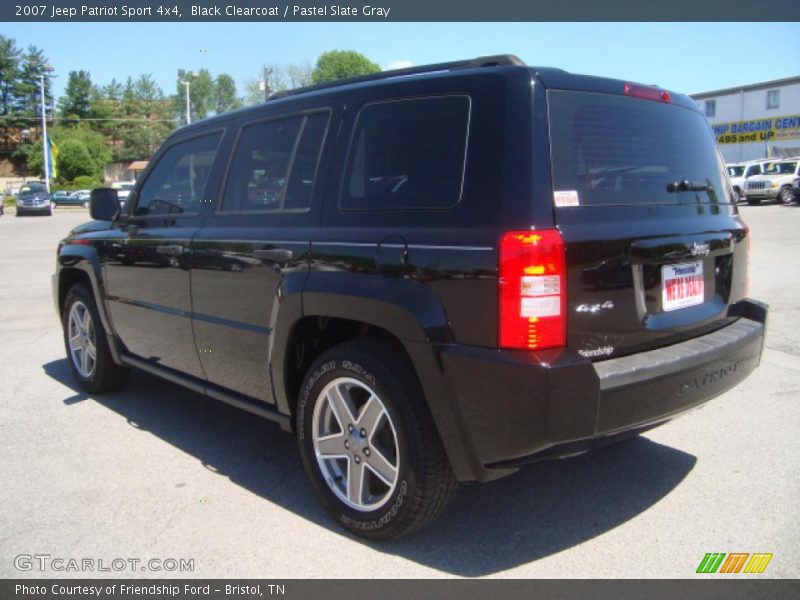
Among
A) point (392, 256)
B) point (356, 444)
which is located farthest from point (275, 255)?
point (356, 444)

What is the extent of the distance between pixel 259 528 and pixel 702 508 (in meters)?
2.10

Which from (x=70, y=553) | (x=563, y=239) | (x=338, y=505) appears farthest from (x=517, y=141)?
(x=70, y=553)

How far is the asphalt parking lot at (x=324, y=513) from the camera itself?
284 cm

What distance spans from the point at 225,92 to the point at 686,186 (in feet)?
355

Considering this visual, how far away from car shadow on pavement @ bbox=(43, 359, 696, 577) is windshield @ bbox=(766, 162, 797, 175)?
31.3m

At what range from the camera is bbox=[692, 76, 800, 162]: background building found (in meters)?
40.5

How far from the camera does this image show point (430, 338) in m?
2.58

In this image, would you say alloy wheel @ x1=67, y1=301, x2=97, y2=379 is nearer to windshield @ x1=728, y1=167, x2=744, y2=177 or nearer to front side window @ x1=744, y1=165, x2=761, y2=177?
front side window @ x1=744, y1=165, x2=761, y2=177

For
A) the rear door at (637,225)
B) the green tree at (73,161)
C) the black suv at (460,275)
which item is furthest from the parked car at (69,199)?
the rear door at (637,225)

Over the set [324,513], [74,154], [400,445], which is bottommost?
[324,513]

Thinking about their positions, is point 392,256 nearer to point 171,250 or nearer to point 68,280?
point 171,250

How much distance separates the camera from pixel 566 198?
2.57 meters

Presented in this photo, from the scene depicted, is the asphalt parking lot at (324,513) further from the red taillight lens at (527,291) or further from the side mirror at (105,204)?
the side mirror at (105,204)

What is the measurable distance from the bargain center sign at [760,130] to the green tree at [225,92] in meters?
74.8
